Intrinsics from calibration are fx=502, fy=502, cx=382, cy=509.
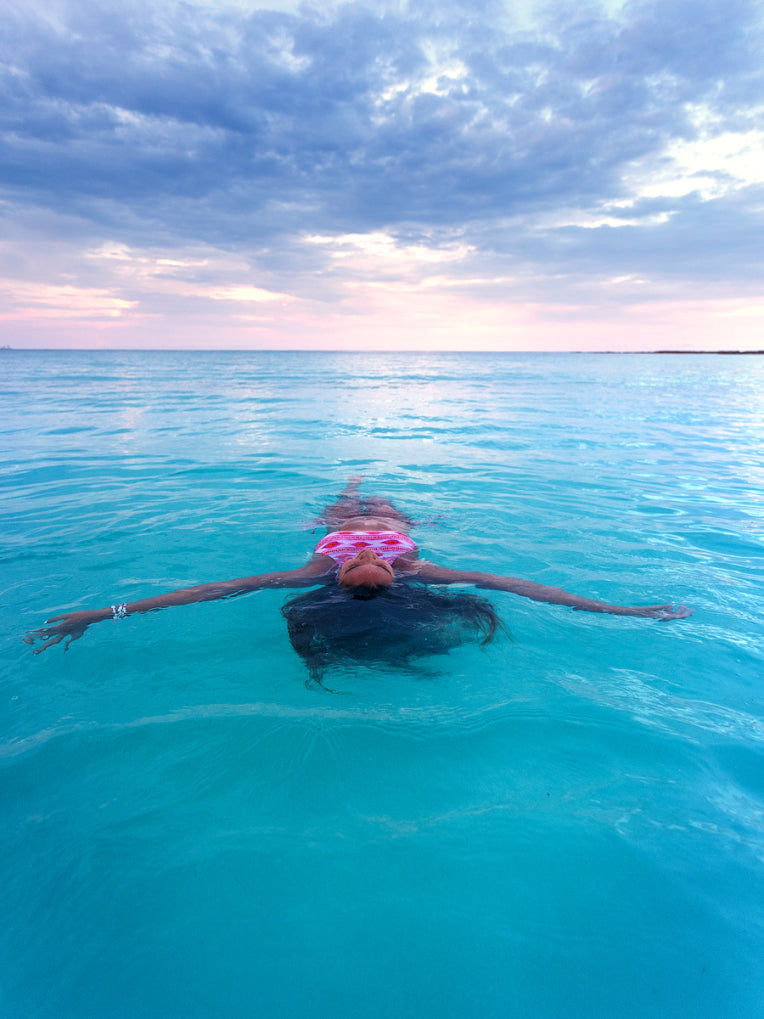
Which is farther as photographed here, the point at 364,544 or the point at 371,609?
the point at 364,544

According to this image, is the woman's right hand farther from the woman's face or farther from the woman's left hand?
the woman's left hand

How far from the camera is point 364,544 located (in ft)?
19.8

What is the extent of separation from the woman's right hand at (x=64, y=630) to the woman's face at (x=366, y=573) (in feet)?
7.07

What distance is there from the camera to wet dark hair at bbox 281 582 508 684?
3.95 m

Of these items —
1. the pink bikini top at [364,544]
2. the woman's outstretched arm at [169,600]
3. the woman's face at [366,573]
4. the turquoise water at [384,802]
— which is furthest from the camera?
the pink bikini top at [364,544]

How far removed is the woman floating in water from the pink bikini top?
10.6 inches

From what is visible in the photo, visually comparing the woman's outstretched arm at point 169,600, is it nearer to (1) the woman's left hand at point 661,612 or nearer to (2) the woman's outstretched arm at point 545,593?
(2) the woman's outstretched arm at point 545,593

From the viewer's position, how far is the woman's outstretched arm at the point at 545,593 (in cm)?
452

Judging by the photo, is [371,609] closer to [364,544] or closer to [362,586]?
[362,586]

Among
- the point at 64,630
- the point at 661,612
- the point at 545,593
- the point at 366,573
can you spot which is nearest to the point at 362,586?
the point at 366,573

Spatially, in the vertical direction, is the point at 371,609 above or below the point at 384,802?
above

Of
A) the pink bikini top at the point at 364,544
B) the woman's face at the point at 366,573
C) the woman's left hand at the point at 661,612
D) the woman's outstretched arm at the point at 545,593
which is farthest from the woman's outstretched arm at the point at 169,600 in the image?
the woman's left hand at the point at 661,612

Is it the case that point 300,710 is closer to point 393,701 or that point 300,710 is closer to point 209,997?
point 393,701

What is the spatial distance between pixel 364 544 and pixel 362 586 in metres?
1.60
